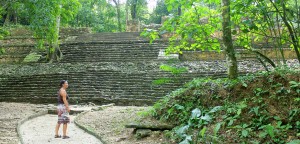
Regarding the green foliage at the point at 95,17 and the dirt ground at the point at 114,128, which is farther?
the green foliage at the point at 95,17

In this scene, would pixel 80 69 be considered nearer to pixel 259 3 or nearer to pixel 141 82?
pixel 141 82

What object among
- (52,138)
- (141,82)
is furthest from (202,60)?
(52,138)

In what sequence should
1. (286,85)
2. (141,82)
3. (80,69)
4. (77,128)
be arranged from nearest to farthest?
1. (286,85)
2. (77,128)
3. (141,82)
4. (80,69)

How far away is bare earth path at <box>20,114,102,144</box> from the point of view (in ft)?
20.2

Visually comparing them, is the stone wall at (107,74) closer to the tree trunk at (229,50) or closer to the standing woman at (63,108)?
the tree trunk at (229,50)

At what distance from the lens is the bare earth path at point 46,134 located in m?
6.17

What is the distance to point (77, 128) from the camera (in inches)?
302

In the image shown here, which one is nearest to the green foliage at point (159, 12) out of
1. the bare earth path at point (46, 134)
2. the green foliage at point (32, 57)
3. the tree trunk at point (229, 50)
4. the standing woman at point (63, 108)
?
the green foliage at point (32, 57)

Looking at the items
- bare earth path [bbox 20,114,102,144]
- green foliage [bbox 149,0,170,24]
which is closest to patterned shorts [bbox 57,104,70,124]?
bare earth path [bbox 20,114,102,144]

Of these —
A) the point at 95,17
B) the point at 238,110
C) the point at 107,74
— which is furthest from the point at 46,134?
the point at 95,17

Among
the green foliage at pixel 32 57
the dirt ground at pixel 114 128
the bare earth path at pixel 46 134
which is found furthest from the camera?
the green foliage at pixel 32 57

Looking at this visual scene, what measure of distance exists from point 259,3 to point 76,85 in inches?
394

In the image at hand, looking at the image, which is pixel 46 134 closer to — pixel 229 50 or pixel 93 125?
pixel 93 125

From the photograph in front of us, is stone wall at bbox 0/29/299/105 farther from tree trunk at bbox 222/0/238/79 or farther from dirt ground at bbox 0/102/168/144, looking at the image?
tree trunk at bbox 222/0/238/79
